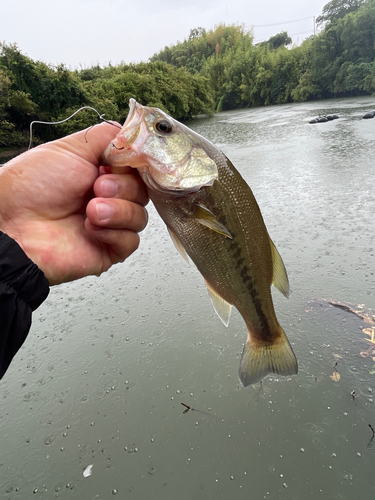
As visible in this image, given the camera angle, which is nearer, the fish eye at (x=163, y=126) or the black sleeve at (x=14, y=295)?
the black sleeve at (x=14, y=295)

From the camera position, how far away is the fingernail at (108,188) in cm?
156

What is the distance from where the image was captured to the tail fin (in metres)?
1.85

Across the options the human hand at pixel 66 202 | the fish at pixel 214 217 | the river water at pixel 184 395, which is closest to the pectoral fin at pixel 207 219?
the fish at pixel 214 217

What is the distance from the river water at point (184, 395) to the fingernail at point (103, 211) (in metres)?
1.91

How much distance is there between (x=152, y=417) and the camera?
104 inches

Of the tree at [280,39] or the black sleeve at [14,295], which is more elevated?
the tree at [280,39]

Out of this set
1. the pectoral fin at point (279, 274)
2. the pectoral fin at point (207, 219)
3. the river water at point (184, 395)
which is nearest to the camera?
the pectoral fin at point (207, 219)

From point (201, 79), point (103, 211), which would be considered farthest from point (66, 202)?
point (201, 79)

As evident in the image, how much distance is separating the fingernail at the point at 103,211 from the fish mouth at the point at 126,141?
207 mm

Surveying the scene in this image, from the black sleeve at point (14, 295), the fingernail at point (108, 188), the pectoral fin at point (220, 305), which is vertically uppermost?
the fingernail at point (108, 188)

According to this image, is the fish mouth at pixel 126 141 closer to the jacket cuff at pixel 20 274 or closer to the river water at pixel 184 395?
the jacket cuff at pixel 20 274

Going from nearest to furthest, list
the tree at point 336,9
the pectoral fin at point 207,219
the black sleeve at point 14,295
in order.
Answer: the black sleeve at point 14,295, the pectoral fin at point 207,219, the tree at point 336,9

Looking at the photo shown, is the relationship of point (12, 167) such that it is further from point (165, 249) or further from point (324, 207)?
point (324, 207)

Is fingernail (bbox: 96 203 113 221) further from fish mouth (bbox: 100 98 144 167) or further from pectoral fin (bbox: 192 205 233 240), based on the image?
pectoral fin (bbox: 192 205 233 240)
